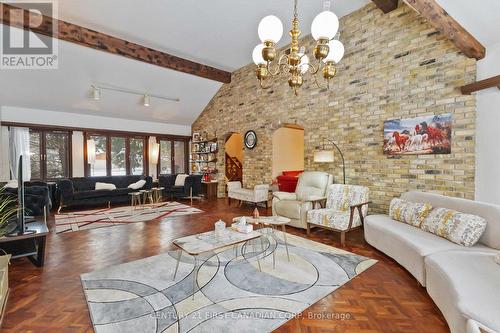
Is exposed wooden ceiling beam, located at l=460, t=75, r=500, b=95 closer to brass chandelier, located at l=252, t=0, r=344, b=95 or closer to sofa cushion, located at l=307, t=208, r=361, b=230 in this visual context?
brass chandelier, located at l=252, t=0, r=344, b=95

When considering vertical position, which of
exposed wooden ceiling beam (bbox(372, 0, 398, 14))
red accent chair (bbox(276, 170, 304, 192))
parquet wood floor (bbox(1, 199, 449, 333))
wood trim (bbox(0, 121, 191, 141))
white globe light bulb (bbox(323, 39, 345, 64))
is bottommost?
parquet wood floor (bbox(1, 199, 449, 333))

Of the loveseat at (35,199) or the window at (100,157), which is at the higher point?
the window at (100,157)

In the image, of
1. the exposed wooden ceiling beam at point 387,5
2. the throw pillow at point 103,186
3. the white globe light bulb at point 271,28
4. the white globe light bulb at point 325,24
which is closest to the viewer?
the white globe light bulb at point 325,24

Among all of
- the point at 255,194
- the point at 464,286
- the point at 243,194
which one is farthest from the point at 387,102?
the point at 243,194

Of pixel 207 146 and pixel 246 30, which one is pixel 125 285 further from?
pixel 207 146

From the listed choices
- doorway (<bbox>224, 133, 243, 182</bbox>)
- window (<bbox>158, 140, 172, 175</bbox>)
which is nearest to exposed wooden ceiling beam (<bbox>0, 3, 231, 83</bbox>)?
doorway (<bbox>224, 133, 243, 182</bbox>)

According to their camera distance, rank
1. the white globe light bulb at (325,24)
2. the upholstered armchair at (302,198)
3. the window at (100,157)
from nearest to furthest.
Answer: the white globe light bulb at (325,24) < the upholstered armchair at (302,198) < the window at (100,157)

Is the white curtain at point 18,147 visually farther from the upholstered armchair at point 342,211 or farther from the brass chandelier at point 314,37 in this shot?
the upholstered armchair at point 342,211

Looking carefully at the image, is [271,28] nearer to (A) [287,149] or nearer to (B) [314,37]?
(B) [314,37]

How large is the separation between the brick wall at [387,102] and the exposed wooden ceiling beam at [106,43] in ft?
8.34

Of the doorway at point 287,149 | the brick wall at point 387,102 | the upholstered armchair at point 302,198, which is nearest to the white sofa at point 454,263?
the brick wall at point 387,102

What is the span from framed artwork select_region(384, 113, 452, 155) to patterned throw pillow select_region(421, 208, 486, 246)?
1216 mm

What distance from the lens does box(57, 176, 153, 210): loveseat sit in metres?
5.99

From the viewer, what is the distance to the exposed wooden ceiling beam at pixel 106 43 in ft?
14.5
